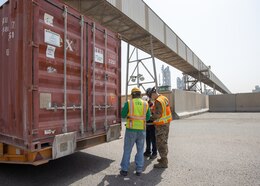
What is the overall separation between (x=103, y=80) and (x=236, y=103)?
2712 centimetres

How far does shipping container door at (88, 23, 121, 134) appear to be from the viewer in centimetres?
458

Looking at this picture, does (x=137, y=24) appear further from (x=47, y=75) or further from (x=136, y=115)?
(x=47, y=75)

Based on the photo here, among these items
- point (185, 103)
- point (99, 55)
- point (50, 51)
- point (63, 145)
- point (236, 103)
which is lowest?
point (63, 145)

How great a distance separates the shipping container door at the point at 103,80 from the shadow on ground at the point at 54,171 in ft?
2.87

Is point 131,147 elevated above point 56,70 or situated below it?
below

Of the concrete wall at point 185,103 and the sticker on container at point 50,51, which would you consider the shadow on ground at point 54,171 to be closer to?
the sticker on container at point 50,51

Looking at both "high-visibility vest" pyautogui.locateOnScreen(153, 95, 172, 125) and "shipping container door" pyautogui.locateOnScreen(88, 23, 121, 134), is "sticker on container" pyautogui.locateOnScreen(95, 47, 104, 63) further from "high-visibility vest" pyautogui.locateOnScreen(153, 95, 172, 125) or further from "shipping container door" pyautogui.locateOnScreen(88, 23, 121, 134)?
"high-visibility vest" pyautogui.locateOnScreen(153, 95, 172, 125)

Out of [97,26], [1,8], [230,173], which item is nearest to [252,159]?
[230,173]

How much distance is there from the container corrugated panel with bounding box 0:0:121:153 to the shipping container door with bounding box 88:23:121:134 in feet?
0.07

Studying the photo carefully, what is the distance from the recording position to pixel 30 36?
3.35 meters

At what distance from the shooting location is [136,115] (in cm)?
427

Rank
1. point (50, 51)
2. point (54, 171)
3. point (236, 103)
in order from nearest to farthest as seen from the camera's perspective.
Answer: point (50, 51)
point (54, 171)
point (236, 103)

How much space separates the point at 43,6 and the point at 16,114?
1.94 m

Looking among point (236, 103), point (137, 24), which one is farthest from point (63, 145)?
point (236, 103)
